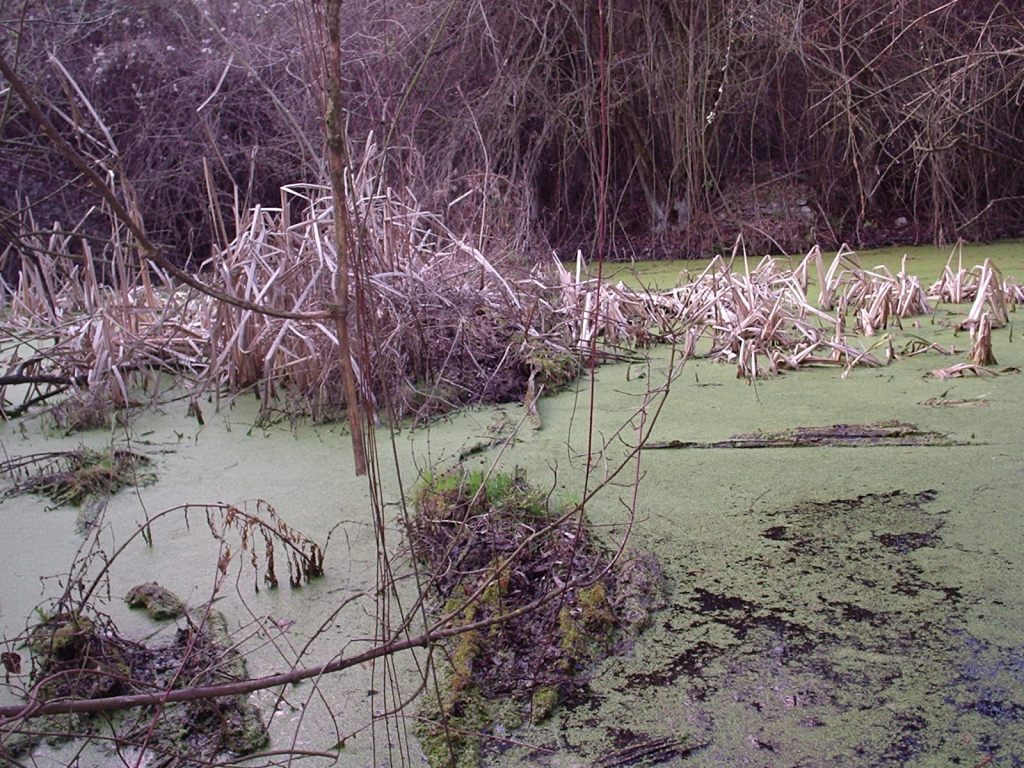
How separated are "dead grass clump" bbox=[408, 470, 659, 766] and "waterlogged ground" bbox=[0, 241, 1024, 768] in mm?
54

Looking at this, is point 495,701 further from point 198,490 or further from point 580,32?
point 580,32

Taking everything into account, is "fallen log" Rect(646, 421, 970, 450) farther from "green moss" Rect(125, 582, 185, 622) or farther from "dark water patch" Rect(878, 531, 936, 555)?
"green moss" Rect(125, 582, 185, 622)

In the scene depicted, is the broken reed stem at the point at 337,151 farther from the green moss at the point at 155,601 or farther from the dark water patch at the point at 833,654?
the green moss at the point at 155,601

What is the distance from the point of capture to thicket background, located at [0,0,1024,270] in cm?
576

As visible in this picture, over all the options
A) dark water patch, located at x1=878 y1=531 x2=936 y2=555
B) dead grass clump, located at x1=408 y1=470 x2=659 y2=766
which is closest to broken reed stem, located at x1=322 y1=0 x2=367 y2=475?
dead grass clump, located at x1=408 y1=470 x2=659 y2=766

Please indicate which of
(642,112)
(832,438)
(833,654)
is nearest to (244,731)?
(833,654)

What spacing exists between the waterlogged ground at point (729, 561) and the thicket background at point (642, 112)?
281cm

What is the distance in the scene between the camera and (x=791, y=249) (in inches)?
243

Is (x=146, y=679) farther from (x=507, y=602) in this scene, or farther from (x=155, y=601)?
(x=507, y=602)

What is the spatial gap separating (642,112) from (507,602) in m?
5.07

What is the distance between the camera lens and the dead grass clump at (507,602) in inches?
62.3

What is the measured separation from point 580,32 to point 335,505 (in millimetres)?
4453

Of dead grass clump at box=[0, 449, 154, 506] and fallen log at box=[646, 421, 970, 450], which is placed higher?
dead grass clump at box=[0, 449, 154, 506]

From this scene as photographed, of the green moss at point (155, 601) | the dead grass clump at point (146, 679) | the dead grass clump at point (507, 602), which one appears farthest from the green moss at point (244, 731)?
the green moss at point (155, 601)
